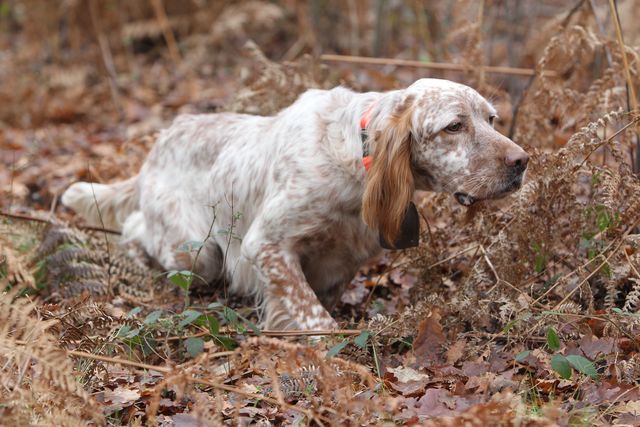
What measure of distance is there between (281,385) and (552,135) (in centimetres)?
240

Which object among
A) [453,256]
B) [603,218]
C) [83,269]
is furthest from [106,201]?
[603,218]

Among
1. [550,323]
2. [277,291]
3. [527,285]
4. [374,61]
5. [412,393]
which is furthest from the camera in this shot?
[374,61]

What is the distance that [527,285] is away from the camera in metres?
3.82

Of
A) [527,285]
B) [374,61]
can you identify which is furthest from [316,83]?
[527,285]

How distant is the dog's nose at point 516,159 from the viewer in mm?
3465

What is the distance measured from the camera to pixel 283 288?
4051 mm

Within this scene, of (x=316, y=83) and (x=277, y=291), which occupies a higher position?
(x=316, y=83)

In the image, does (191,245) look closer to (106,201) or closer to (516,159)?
(516,159)

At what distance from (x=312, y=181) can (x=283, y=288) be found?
0.56 meters

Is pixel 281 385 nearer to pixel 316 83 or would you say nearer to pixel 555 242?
pixel 555 242

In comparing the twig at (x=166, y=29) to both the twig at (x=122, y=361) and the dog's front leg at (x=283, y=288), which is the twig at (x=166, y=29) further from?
the twig at (x=122, y=361)

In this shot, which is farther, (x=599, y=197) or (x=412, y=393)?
(x=599, y=197)

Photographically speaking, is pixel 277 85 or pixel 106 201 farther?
pixel 277 85

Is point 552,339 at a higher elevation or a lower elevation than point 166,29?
lower
